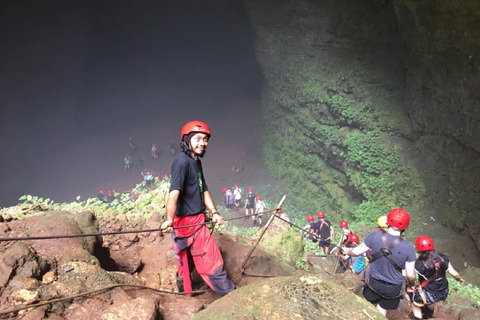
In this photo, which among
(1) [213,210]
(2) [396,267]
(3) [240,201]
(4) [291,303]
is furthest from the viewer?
(3) [240,201]

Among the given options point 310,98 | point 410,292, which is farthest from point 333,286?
point 310,98

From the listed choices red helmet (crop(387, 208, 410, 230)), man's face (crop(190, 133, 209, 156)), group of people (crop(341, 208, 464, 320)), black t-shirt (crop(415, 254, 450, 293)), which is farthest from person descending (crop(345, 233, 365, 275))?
man's face (crop(190, 133, 209, 156))

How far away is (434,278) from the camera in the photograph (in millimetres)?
4039

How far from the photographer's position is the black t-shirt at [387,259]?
11.5ft

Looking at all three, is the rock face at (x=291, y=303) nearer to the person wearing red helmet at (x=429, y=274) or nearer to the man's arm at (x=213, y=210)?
the man's arm at (x=213, y=210)

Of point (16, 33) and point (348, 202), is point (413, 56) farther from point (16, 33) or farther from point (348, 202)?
point (16, 33)

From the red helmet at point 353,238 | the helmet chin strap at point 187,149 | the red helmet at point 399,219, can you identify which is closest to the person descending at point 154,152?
the red helmet at point 353,238

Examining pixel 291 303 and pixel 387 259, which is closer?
pixel 291 303

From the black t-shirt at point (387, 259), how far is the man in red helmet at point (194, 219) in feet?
6.40

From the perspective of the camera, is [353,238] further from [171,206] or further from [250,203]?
[250,203]

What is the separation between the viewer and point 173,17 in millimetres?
39000

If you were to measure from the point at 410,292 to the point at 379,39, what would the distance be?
11073 mm

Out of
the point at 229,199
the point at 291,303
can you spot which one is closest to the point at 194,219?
the point at 291,303

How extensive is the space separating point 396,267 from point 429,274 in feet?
2.98
